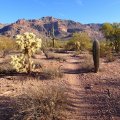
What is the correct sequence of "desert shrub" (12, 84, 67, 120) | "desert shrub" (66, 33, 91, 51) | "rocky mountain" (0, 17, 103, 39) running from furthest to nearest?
"rocky mountain" (0, 17, 103, 39) → "desert shrub" (66, 33, 91, 51) → "desert shrub" (12, 84, 67, 120)

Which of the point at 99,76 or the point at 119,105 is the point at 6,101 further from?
the point at 99,76

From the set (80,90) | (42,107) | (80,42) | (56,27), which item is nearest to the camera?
(42,107)

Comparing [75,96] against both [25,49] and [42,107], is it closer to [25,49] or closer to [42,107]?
[42,107]

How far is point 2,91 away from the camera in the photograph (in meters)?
12.7

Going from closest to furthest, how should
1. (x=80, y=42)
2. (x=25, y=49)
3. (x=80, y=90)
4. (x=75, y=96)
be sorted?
(x=75, y=96) < (x=80, y=90) < (x=25, y=49) < (x=80, y=42)

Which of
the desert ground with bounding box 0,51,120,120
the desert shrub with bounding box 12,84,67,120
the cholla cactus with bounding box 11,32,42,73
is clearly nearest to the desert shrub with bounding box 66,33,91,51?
the desert ground with bounding box 0,51,120,120

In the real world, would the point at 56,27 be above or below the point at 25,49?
above

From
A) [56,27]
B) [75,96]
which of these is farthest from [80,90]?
[56,27]

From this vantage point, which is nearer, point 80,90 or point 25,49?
point 80,90

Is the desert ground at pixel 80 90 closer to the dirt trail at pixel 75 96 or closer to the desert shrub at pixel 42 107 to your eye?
Answer: the dirt trail at pixel 75 96

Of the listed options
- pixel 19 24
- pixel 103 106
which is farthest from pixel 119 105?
pixel 19 24

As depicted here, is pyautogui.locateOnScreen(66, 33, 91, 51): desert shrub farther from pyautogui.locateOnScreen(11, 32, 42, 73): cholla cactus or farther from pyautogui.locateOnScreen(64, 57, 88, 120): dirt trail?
pyautogui.locateOnScreen(64, 57, 88, 120): dirt trail

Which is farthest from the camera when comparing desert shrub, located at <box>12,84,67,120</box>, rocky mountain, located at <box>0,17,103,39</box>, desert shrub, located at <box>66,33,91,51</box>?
rocky mountain, located at <box>0,17,103,39</box>

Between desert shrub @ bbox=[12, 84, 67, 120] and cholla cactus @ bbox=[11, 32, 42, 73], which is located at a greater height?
cholla cactus @ bbox=[11, 32, 42, 73]
